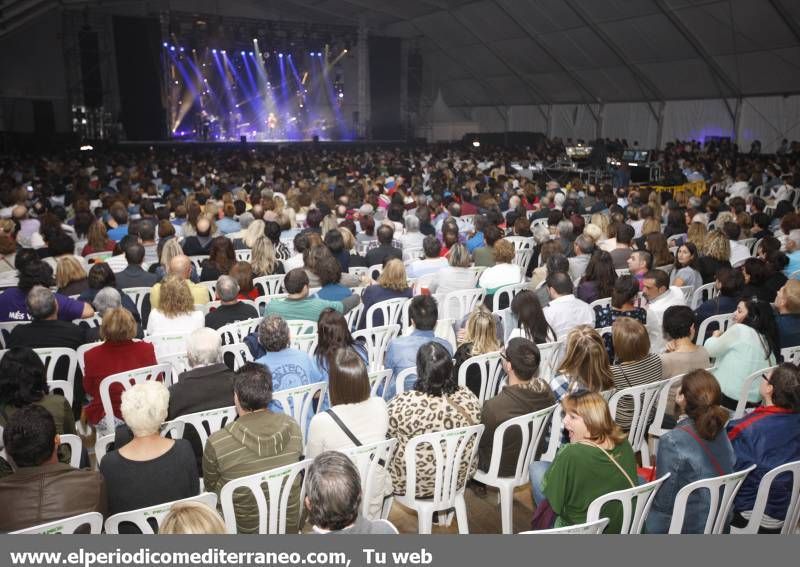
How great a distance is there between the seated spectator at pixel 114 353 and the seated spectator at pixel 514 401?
2.10 m

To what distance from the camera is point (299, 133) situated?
28797 millimetres

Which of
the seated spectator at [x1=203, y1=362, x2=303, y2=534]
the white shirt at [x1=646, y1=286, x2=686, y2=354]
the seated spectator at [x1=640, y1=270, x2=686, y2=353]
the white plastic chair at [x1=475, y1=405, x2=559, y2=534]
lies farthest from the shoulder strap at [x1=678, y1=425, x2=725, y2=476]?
the seated spectator at [x1=640, y1=270, x2=686, y2=353]

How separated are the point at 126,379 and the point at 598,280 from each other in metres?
3.60

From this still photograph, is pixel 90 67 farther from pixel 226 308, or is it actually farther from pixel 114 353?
pixel 114 353

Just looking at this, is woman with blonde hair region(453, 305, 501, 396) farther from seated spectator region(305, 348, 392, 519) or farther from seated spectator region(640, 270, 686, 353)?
seated spectator region(640, 270, 686, 353)

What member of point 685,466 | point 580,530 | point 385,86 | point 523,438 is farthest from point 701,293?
point 385,86

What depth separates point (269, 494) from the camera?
8.68ft

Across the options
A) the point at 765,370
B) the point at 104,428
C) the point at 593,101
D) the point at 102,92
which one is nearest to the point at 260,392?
the point at 104,428

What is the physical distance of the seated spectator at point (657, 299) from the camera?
489cm

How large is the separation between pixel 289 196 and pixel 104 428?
21.6 feet

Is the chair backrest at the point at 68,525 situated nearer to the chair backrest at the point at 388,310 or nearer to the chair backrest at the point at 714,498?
the chair backrest at the point at 714,498

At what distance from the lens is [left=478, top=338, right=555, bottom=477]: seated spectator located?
3312 millimetres

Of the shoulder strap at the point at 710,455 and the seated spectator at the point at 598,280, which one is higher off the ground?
the seated spectator at the point at 598,280

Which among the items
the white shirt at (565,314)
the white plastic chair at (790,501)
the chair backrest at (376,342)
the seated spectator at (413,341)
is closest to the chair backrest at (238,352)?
the chair backrest at (376,342)
